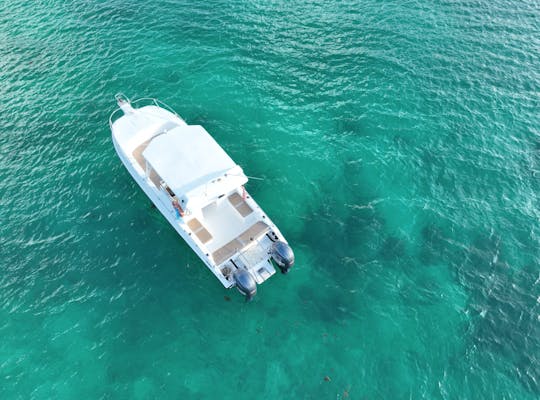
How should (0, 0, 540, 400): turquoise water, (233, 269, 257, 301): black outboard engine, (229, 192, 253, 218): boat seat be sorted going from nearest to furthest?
(0, 0, 540, 400): turquoise water < (233, 269, 257, 301): black outboard engine < (229, 192, 253, 218): boat seat

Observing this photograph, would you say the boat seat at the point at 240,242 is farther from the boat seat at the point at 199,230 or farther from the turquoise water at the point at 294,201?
the turquoise water at the point at 294,201

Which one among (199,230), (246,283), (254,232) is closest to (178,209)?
(199,230)

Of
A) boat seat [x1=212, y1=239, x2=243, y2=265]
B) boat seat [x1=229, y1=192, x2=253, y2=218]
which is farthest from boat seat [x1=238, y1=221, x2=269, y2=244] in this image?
boat seat [x1=229, y1=192, x2=253, y2=218]

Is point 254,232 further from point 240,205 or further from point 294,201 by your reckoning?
point 294,201

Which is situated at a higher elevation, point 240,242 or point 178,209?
point 178,209

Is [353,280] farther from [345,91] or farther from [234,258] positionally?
[345,91]

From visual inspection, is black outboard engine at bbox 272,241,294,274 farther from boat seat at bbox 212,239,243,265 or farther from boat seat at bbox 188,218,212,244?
boat seat at bbox 188,218,212,244
